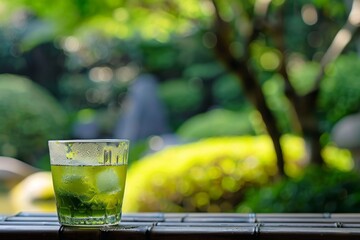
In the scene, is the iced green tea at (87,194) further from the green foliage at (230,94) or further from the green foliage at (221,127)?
the green foliage at (230,94)

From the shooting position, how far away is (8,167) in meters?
8.27

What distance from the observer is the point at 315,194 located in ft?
11.3

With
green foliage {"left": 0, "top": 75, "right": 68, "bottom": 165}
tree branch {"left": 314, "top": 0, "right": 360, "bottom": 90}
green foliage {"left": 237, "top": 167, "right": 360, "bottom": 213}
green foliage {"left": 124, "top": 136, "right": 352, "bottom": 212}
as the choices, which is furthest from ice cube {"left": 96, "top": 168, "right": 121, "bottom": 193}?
green foliage {"left": 0, "top": 75, "right": 68, "bottom": 165}

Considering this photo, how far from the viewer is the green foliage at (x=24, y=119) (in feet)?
34.0

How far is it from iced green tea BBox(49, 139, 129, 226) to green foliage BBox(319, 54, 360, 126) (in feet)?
18.5

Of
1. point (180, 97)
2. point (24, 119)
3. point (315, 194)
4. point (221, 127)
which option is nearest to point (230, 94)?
point (180, 97)

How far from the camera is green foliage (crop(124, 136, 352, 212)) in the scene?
485 centimetres

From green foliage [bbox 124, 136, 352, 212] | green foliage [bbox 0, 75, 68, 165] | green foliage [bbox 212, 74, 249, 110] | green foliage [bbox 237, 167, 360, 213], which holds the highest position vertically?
green foliage [bbox 212, 74, 249, 110]

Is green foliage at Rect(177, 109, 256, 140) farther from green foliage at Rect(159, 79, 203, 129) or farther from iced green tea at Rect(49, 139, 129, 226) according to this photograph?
iced green tea at Rect(49, 139, 129, 226)

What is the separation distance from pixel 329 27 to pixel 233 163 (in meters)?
6.50

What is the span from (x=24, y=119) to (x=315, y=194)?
297 inches

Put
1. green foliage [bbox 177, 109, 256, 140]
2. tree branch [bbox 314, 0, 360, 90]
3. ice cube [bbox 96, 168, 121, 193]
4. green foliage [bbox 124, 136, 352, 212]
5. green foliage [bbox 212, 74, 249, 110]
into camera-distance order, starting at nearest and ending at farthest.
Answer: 1. ice cube [bbox 96, 168, 121, 193]
2. tree branch [bbox 314, 0, 360, 90]
3. green foliage [bbox 124, 136, 352, 212]
4. green foliage [bbox 177, 109, 256, 140]
5. green foliage [bbox 212, 74, 249, 110]

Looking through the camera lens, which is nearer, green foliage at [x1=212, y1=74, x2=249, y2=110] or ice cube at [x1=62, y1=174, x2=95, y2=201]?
ice cube at [x1=62, y1=174, x2=95, y2=201]

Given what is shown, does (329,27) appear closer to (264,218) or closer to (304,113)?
(304,113)
